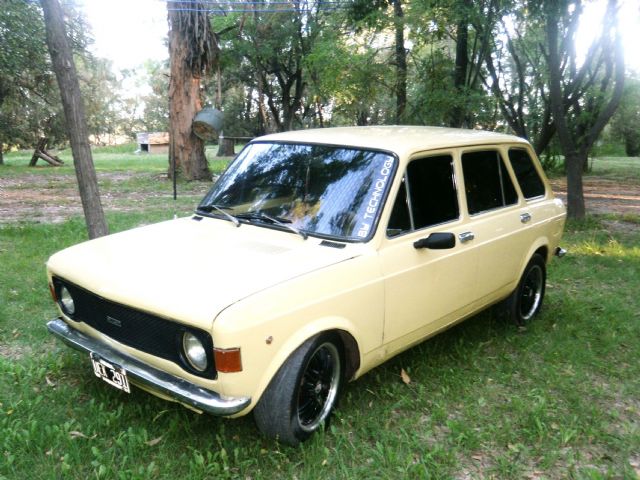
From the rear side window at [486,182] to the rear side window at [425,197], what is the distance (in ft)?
0.72

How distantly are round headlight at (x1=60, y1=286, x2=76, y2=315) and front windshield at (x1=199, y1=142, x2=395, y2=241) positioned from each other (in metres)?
1.16

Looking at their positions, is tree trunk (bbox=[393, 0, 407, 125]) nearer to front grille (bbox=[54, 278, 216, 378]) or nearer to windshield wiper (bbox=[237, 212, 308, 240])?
windshield wiper (bbox=[237, 212, 308, 240])

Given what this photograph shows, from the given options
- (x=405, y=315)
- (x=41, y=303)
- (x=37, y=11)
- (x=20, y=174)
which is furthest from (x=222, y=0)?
(x=405, y=315)

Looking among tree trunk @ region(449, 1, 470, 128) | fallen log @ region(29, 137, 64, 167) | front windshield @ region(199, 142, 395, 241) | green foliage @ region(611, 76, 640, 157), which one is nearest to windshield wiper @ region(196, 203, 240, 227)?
front windshield @ region(199, 142, 395, 241)

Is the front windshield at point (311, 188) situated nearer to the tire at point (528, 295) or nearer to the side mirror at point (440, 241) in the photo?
the side mirror at point (440, 241)

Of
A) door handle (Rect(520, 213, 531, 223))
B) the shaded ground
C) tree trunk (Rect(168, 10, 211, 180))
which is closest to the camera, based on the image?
door handle (Rect(520, 213, 531, 223))

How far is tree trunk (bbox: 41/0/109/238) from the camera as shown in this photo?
17.7ft

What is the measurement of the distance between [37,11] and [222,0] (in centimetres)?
715

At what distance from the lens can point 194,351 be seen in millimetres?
2775

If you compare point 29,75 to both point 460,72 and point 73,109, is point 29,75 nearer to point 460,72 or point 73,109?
point 460,72

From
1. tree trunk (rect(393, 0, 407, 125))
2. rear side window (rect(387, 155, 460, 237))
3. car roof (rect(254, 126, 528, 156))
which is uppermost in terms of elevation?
tree trunk (rect(393, 0, 407, 125))

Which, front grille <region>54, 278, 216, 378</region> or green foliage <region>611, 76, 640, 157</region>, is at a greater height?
green foliage <region>611, 76, 640, 157</region>

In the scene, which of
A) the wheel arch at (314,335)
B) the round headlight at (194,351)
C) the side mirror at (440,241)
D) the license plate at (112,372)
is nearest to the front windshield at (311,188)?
the side mirror at (440,241)

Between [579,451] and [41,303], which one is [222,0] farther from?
[579,451]
